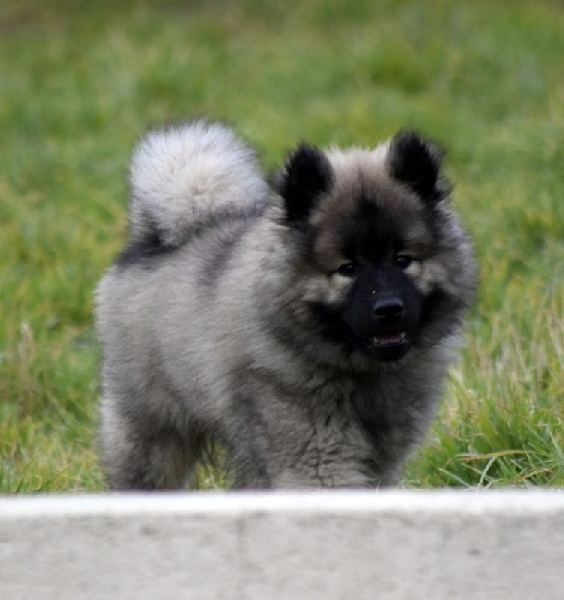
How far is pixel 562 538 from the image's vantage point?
2.40 metres

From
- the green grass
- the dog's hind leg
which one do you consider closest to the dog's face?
the green grass

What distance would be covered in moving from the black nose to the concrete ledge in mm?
861

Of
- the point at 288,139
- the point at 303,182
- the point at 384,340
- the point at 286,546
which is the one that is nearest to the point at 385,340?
the point at 384,340

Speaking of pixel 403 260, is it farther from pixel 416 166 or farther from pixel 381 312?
pixel 416 166

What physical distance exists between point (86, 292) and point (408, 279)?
9.56 ft

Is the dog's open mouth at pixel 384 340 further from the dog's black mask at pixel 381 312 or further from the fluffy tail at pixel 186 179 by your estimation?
the fluffy tail at pixel 186 179

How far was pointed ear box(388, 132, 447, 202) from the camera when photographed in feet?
11.6

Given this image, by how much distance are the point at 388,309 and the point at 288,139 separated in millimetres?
4661

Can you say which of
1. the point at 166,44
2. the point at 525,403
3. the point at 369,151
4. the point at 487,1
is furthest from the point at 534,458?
the point at 487,1

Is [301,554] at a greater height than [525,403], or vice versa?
[301,554]

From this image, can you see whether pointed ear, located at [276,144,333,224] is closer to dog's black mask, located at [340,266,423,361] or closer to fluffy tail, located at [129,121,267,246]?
dog's black mask, located at [340,266,423,361]

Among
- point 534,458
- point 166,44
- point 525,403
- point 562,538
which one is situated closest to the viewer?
point 562,538

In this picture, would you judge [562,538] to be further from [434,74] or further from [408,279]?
[434,74]

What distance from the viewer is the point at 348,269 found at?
3363 mm
